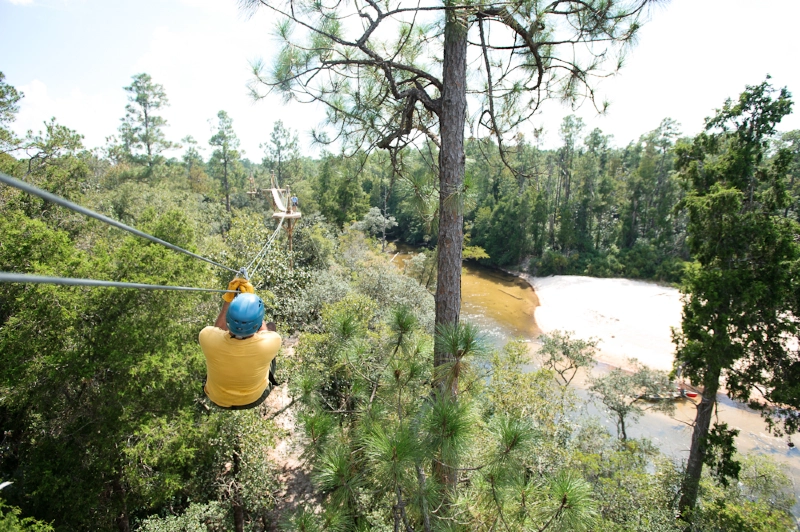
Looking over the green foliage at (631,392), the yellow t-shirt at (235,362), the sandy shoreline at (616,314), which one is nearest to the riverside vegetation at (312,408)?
the yellow t-shirt at (235,362)

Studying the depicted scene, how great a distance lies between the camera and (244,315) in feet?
7.59

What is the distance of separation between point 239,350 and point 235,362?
10cm

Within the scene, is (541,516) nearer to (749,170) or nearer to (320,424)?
(320,424)

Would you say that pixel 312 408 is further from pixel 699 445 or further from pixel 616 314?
pixel 616 314

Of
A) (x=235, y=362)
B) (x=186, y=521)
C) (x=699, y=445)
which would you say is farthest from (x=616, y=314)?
(x=235, y=362)

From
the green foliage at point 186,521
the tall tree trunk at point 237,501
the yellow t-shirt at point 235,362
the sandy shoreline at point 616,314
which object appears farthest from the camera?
the sandy shoreline at point 616,314

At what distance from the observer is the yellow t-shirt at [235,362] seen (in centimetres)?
247

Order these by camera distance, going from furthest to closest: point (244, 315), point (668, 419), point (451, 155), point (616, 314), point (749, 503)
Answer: point (616, 314), point (668, 419), point (749, 503), point (451, 155), point (244, 315)

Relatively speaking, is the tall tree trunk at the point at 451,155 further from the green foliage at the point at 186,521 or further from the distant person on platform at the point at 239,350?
the green foliage at the point at 186,521

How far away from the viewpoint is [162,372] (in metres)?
5.18

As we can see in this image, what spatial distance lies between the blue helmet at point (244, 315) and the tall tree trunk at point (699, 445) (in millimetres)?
8660

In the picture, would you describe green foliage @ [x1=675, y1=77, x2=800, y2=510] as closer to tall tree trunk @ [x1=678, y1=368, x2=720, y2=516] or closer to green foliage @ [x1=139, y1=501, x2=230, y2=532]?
tall tree trunk @ [x1=678, y1=368, x2=720, y2=516]

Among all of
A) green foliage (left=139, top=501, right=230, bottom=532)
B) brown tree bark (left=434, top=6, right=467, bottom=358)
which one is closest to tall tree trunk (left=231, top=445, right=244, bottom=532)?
green foliage (left=139, top=501, right=230, bottom=532)

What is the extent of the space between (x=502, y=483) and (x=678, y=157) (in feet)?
30.3
